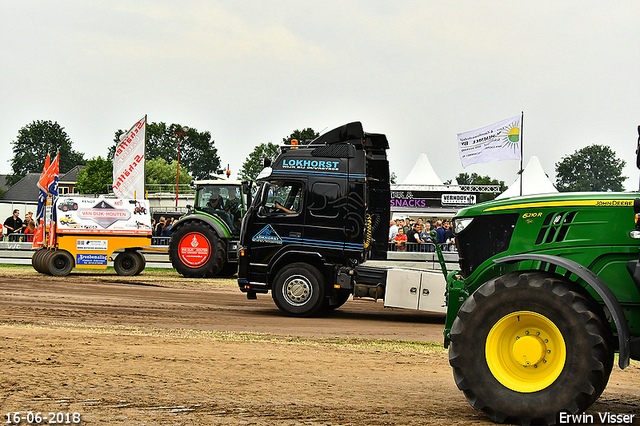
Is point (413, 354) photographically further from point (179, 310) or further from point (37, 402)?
point (179, 310)

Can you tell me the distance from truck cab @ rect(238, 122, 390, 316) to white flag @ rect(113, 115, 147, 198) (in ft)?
48.2

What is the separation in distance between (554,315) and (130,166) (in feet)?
76.0

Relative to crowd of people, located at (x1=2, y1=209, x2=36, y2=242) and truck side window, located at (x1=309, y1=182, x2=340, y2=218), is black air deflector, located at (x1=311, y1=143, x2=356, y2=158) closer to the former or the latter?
truck side window, located at (x1=309, y1=182, x2=340, y2=218)

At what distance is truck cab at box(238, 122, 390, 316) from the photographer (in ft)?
39.3

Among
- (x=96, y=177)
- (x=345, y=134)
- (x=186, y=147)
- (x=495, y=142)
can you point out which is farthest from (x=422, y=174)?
(x=186, y=147)

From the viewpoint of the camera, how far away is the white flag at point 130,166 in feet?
85.6

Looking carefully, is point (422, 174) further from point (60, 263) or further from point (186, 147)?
point (186, 147)

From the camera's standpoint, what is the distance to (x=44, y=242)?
20.5 metres

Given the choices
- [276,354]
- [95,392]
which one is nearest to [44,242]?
[276,354]

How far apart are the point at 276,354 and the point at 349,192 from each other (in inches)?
177

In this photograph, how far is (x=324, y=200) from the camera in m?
12.0

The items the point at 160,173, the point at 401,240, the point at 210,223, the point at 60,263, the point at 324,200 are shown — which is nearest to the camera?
the point at 324,200

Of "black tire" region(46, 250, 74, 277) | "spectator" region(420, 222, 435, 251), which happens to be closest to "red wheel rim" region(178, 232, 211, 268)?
"black tire" region(46, 250, 74, 277)

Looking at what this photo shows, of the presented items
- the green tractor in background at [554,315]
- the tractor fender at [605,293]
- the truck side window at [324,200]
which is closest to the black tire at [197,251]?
the truck side window at [324,200]
